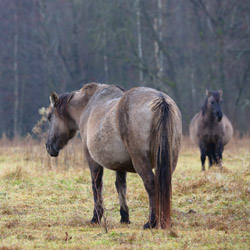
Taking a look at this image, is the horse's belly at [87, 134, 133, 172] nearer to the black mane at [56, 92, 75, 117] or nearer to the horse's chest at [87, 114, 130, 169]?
the horse's chest at [87, 114, 130, 169]

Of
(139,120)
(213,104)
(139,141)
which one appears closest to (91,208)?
(139,141)

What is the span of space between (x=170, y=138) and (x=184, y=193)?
3116 mm

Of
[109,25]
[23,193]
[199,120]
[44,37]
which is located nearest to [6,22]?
[44,37]

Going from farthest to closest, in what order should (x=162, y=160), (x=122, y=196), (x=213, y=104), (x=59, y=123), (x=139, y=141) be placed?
(x=213, y=104)
(x=59, y=123)
(x=122, y=196)
(x=139, y=141)
(x=162, y=160)

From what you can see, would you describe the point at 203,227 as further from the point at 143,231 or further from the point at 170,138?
the point at 170,138

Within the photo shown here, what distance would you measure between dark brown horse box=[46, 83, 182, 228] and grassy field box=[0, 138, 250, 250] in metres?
0.38

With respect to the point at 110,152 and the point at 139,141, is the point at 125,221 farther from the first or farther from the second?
the point at 139,141

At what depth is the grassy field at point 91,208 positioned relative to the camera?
15.9 ft

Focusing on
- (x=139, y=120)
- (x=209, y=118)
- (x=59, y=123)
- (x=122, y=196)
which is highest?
(x=139, y=120)

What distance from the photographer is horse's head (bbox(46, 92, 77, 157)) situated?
7527 mm

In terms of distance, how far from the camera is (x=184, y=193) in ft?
27.0

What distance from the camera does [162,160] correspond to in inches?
206

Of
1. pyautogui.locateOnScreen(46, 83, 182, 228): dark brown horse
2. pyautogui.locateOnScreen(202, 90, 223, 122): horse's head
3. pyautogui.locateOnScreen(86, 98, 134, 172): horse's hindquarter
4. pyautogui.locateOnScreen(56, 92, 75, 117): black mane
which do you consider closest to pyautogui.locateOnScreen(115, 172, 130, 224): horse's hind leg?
pyautogui.locateOnScreen(46, 83, 182, 228): dark brown horse

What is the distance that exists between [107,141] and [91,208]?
1947mm
